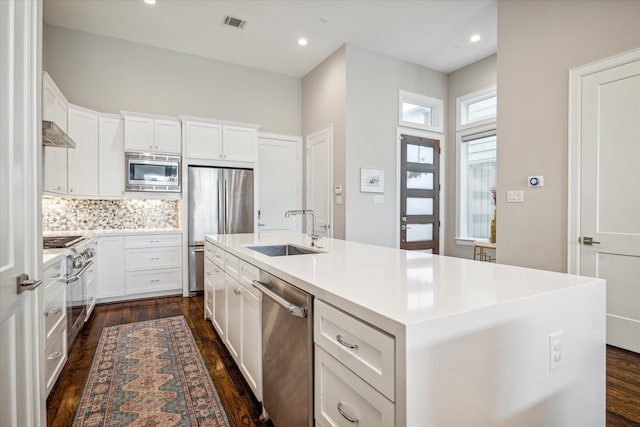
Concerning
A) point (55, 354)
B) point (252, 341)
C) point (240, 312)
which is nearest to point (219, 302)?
point (240, 312)

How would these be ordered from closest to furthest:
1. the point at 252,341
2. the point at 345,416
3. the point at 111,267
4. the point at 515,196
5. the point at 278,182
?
1. the point at 345,416
2. the point at 252,341
3. the point at 515,196
4. the point at 111,267
5. the point at 278,182

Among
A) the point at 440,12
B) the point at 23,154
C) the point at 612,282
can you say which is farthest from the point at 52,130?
the point at 612,282

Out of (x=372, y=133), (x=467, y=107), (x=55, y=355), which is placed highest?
(x=467, y=107)

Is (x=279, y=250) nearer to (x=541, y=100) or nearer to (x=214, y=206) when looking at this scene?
→ (x=214, y=206)

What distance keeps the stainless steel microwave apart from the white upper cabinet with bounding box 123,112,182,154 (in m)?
0.10

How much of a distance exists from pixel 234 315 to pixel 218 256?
711 mm

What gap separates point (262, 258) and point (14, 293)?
1049 millimetres

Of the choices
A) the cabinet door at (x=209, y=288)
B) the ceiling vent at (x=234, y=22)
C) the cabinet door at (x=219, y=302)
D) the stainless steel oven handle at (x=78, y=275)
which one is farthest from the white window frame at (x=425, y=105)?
the stainless steel oven handle at (x=78, y=275)

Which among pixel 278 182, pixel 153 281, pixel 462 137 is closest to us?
pixel 153 281

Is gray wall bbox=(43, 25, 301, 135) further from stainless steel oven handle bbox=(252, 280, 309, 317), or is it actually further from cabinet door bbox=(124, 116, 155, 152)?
stainless steel oven handle bbox=(252, 280, 309, 317)

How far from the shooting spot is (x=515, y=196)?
343 centimetres

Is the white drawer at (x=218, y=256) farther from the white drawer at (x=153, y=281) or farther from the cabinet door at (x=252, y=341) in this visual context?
the white drawer at (x=153, y=281)

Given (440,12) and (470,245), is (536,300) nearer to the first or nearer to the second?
(440,12)

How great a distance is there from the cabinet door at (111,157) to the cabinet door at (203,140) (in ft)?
2.74
